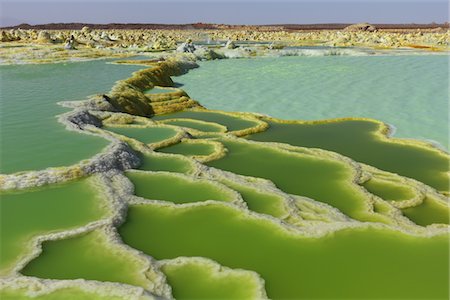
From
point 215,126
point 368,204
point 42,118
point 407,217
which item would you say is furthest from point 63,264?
point 215,126

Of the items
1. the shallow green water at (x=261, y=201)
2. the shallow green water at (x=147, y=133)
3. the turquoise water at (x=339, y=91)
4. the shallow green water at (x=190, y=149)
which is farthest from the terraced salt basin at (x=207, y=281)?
the turquoise water at (x=339, y=91)

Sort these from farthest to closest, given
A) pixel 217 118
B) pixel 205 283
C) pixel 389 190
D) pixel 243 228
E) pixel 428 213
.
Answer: pixel 217 118
pixel 389 190
pixel 428 213
pixel 243 228
pixel 205 283

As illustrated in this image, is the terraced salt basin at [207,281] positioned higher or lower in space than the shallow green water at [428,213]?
higher

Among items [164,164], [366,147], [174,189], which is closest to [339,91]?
[366,147]

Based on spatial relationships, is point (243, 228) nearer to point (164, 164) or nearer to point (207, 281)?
point (207, 281)

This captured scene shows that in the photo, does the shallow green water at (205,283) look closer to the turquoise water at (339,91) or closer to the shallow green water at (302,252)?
the shallow green water at (302,252)

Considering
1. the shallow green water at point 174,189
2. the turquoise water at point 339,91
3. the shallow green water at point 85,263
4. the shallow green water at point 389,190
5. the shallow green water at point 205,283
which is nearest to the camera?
the shallow green water at point 205,283
